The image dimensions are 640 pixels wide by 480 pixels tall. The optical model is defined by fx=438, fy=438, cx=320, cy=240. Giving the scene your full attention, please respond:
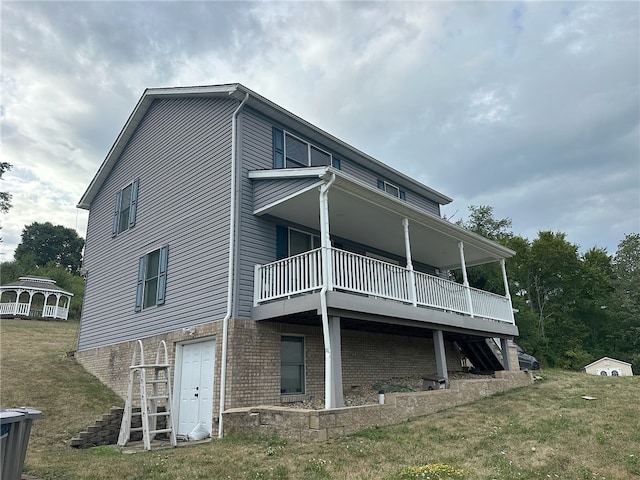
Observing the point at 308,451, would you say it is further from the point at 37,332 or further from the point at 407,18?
the point at 37,332

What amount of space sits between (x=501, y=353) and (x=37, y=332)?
1999 centimetres

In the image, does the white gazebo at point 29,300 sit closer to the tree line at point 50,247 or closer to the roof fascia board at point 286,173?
the tree line at point 50,247

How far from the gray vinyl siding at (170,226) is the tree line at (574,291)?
89.3 ft

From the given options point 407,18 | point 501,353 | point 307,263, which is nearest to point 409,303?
point 307,263

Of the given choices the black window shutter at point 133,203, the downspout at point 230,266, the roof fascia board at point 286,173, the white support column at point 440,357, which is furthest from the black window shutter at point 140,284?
the white support column at point 440,357

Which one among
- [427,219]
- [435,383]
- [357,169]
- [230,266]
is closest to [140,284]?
[230,266]

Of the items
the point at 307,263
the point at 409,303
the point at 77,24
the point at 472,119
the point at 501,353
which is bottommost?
the point at 501,353

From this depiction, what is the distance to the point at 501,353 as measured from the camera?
1489 cm

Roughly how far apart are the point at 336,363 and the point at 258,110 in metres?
6.86

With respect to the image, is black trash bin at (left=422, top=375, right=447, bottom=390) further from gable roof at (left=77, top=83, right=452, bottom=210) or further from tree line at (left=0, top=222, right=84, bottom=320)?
tree line at (left=0, top=222, right=84, bottom=320)

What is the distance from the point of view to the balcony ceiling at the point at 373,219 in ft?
31.1

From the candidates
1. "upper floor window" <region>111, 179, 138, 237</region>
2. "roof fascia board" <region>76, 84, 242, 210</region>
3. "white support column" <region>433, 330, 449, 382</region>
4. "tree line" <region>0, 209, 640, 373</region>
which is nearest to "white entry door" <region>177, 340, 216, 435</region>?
"white support column" <region>433, 330, 449, 382</region>

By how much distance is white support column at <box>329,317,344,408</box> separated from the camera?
7.98 metres

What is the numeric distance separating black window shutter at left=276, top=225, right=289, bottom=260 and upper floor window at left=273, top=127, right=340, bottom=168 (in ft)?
5.96
